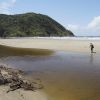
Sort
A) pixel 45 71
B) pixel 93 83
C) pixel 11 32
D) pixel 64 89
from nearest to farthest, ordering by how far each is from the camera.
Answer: pixel 64 89 → pixel 93 83 → pixel 45 71 → pixel 11 32

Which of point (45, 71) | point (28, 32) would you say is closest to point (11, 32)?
point (28, 32)

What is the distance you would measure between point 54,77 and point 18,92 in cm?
521

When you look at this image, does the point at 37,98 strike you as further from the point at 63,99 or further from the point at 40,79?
the point at 40,79

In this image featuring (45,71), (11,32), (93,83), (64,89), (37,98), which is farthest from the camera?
(11,32)

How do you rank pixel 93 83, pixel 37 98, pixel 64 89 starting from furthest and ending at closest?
pixel 93 83
pixel 64 89
pixel 37 98

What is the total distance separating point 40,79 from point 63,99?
13.6ft

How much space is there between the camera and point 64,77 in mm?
15648

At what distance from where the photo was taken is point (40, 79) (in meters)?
14.8

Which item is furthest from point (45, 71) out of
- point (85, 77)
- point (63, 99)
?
point (63, 99)

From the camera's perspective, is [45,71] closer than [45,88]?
No

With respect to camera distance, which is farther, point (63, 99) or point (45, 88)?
point (45, 88)

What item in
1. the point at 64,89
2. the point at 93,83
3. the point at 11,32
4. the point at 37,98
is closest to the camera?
the point at 37,98

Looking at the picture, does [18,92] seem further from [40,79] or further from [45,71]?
[45,71]

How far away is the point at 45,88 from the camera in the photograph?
500 inches
